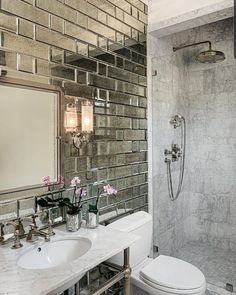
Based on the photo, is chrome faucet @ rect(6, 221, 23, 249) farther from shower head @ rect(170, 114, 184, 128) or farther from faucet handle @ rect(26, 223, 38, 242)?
shower head @ rect(170, 114, 184, 128)

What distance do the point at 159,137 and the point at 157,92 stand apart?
19.0 inches

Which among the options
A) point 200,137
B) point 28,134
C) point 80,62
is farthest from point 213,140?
point 28,134

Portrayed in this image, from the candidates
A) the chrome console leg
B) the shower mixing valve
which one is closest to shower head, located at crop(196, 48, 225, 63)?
the shower mixing valve

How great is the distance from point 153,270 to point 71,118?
4.12ft

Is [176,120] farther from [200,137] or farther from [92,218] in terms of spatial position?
[92,218]

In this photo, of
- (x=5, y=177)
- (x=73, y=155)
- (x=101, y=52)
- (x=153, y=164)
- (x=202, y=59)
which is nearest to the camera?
(x=5, y=177)

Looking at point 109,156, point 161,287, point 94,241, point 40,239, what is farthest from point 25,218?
point 161,287

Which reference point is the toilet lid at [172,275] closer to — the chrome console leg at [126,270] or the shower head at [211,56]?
the chrome console leg at [126,270]

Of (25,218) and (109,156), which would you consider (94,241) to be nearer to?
(25,218)

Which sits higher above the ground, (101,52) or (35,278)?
(101,52)

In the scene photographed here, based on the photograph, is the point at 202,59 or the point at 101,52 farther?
the point at 202,59

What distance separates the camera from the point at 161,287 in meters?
1.74

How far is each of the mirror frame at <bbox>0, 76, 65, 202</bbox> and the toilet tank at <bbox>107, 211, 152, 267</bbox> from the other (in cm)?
62

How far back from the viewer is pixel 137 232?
2.01 m
